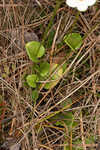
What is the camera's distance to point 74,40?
120cm

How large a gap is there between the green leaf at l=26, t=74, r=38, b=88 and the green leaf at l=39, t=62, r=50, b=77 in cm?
4

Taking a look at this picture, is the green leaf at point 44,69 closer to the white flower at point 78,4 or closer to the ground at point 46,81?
the ground at point 46,81

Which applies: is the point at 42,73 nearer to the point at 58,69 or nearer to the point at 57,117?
the point at 58,69

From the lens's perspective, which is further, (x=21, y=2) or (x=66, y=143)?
(x=21, y=2)

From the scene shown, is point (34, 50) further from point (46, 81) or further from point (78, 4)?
point (78, 4)

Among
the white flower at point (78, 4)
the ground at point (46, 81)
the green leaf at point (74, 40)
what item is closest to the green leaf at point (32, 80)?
the ground at point (46, 81)

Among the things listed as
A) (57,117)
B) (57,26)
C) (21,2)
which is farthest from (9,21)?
(57,117)

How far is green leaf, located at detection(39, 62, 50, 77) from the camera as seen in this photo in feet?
3.88

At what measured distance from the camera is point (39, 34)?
1281 millimetres

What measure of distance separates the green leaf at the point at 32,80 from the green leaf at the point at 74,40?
26 centimetres

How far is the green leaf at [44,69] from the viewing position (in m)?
1.18

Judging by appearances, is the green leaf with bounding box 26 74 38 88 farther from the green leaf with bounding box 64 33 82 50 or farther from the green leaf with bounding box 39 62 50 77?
the green leaf with bounding box 64 33 82 50

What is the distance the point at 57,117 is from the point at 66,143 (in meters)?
0.14

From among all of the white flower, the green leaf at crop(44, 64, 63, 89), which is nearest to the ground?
the green leaf at crop(44, 64, 63, 89)
